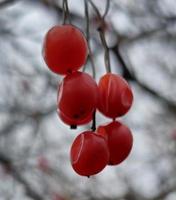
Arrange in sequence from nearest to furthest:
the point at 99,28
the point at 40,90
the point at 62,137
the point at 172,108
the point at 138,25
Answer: the point at 99,28 < the point at 172,108 < the point at 138,25 < the point at 40,90 < the point at 62,137

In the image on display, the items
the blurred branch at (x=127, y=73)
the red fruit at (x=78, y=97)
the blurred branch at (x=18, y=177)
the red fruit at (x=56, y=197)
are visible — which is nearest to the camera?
the red fruit at (x=78, y=97)

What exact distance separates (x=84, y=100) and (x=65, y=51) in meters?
0.09

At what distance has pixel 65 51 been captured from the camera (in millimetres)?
689

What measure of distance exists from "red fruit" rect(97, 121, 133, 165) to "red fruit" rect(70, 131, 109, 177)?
2 centimetres

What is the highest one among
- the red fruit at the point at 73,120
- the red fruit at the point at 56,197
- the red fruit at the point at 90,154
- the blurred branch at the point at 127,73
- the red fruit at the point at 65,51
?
the red fruit at the point at 65,51

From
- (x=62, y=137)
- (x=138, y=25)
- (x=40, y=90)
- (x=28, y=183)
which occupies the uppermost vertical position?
(x=138, y=25)

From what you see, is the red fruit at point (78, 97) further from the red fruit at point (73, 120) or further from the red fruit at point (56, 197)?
the red fruit at point (56, 197)

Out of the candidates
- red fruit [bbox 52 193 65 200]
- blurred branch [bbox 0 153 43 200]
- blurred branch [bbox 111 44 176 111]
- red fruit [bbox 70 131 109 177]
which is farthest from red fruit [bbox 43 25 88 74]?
red fruit [bbox 52 193 65 200]

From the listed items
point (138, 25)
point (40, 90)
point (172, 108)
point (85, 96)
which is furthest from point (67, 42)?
point (40, 90)

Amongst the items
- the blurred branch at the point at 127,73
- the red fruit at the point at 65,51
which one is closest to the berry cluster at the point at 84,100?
the red fruit at the point at 65,51

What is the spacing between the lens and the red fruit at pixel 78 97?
66cm

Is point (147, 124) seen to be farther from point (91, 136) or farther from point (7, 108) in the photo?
point (91, 136)

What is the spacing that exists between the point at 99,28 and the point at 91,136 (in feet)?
0.72

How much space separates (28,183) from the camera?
2.69m
